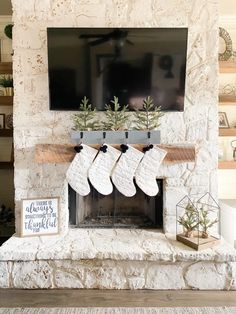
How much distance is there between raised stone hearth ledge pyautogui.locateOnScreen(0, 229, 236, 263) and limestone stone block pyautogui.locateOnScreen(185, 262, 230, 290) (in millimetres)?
63

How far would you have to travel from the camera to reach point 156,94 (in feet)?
7.69

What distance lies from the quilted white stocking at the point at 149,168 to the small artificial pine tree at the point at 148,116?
186 mm

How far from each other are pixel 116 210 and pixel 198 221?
0.72m

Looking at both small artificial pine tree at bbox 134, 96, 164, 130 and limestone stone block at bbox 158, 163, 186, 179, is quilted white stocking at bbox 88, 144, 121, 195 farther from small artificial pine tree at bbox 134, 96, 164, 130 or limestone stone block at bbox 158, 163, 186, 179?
limestone stone block at bbox 158, 163, 186, 179

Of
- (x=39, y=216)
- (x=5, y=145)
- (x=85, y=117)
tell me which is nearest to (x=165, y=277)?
(x=39, y=216)

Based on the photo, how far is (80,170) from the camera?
2291 mm

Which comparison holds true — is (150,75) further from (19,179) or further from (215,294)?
(215,294)

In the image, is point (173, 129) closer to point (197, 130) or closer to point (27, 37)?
point (197, 130)

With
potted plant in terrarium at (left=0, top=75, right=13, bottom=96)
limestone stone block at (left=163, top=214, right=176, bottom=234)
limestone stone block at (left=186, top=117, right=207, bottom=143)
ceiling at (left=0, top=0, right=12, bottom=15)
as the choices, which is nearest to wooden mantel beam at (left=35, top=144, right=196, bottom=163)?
limestone stone block at (left=186, top=117, right=207, bottom=143)

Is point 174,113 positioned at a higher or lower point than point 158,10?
lower

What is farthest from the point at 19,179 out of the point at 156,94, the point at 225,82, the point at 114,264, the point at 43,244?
the point at 225,82

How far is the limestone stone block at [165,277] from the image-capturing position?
2109 mm

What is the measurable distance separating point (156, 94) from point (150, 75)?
Result: 0.15 metres

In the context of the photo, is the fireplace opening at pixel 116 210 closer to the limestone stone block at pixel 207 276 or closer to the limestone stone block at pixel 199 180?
the limestone stone block at pixel 199 180
